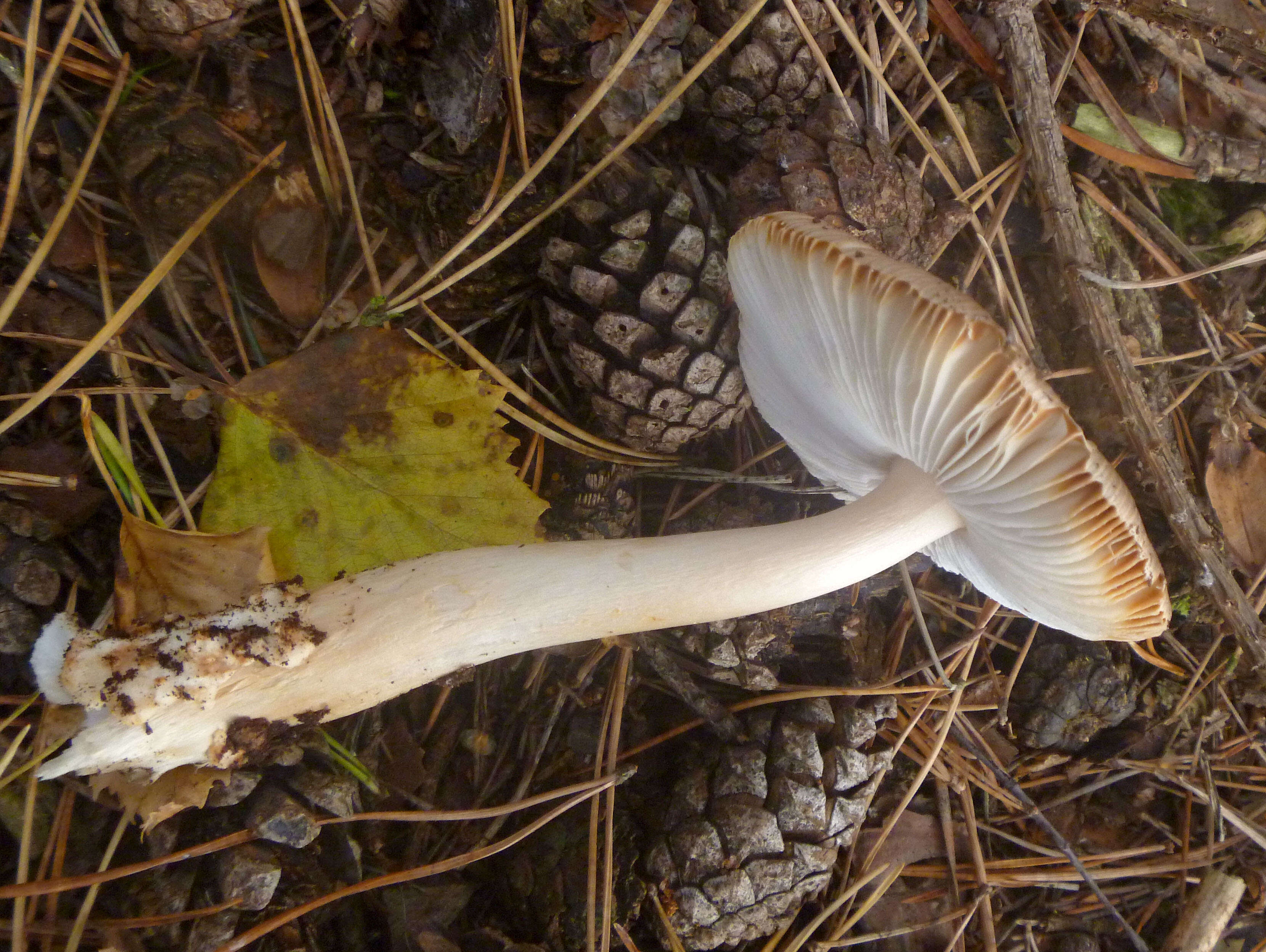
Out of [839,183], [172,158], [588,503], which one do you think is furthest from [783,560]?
[172,158]

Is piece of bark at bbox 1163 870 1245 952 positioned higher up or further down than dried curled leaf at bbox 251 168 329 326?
further down

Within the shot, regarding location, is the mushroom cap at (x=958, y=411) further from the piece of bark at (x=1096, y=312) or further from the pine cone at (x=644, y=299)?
the piece of bark at (x=1096, y=312)

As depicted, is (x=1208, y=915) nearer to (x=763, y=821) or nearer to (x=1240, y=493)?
(x=1240, y=493)

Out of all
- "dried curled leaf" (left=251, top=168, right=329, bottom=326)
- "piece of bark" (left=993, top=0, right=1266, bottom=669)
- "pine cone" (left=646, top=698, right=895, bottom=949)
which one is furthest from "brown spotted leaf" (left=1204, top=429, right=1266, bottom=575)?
"dried curled leaf" (left=251, top=168, right=329, bottom=326)

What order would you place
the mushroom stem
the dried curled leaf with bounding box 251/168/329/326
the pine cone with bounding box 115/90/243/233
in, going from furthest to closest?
the dried curled leaf with bounding box 251/168/329/326
the pine cone with bounding box 115/90/243/233
the mushroom stem

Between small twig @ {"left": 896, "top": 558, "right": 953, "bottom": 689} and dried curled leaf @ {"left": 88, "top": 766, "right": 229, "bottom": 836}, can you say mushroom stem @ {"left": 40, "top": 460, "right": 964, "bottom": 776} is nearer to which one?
dried curled leaf @ {"left": 88, "top": 766, "right": 229, "bottom": 836}

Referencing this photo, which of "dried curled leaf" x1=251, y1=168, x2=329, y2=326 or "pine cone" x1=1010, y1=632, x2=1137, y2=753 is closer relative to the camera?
"dried curled leaf" x1=251, y1=168, x2=329, y2=326

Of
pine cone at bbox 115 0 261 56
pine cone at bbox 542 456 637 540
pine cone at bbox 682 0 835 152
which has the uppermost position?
pine cone at bbox 682 0 835 152
